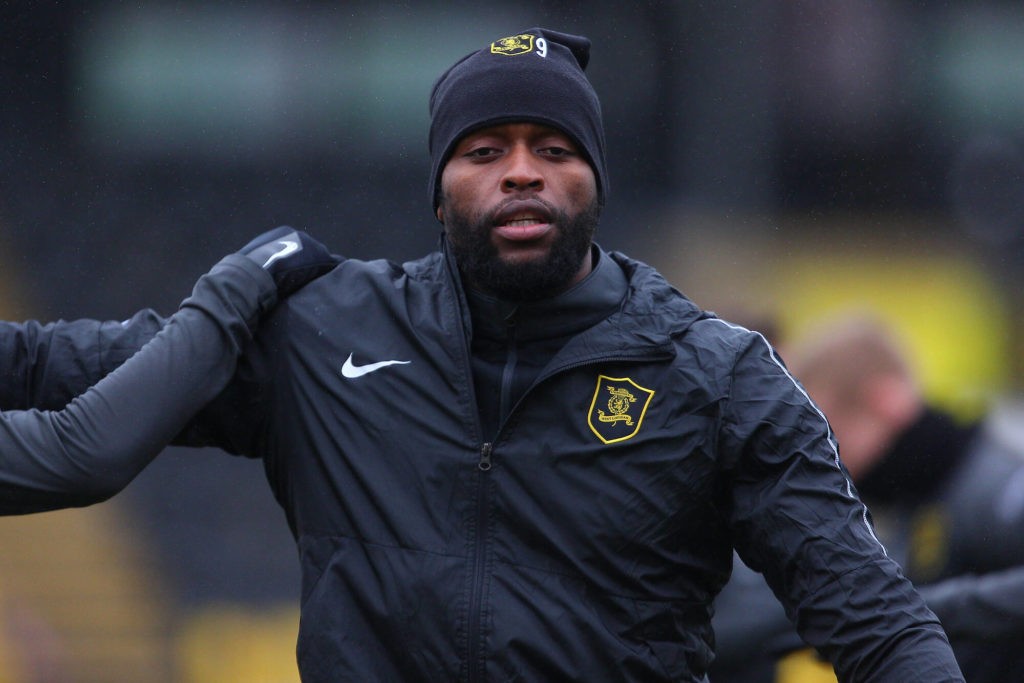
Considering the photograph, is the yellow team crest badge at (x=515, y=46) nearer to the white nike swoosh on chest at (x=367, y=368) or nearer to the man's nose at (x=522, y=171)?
the man's nose at (x=522, y=171)

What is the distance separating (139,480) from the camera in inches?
148

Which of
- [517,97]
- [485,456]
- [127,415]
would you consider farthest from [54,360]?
[517,97]

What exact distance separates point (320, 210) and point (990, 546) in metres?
1.95

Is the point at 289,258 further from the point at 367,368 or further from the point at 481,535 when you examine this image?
the point at 481,535

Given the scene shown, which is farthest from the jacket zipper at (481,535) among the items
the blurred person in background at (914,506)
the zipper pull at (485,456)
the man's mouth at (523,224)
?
the blurred person in background at (914,506)

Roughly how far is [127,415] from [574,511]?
63cm

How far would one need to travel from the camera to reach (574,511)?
6.68 feet

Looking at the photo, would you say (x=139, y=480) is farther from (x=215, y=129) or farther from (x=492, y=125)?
(x=492, y=125)

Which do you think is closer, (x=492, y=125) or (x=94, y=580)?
(x=492, y=125)

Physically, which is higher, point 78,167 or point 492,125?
point 492,125

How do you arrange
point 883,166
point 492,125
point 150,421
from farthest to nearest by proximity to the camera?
point 883,166 → point 492,125 → point 150,421

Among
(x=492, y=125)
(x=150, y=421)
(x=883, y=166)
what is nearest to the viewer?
(x=150, y=421)

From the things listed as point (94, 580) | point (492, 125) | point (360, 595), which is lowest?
point (94, 580)

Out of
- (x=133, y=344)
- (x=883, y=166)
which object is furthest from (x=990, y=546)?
(x=133, y=344)
